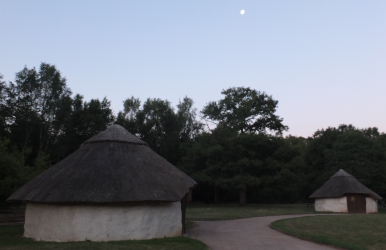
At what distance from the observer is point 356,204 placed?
37.3m

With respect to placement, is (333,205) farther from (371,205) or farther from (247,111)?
(247,111)

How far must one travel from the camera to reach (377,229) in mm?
18328

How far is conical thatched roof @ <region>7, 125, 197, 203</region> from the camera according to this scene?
44.9 feet

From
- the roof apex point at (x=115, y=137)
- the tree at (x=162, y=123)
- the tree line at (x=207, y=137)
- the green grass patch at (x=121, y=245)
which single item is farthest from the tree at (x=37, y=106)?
the green grass patch at (x=121, y=245)

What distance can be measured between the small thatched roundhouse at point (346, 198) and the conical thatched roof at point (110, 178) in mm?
A: 26137

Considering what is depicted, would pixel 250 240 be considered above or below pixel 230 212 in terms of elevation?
above

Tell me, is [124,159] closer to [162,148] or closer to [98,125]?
[98,125]

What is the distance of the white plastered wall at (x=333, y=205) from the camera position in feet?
122

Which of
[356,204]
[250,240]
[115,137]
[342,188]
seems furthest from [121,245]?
[356,204]

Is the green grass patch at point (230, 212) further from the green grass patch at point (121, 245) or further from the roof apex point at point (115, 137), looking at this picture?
the green grass patch at point (121, 245)

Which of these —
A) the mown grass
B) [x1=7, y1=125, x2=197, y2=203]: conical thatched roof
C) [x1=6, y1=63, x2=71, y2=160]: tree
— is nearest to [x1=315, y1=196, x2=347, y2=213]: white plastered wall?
the mown grass

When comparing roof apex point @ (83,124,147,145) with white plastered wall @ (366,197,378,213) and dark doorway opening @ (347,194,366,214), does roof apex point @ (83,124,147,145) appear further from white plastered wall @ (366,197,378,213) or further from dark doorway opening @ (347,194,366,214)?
white plastered wall @ (366,197,378,213)

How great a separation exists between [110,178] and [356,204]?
3167cm

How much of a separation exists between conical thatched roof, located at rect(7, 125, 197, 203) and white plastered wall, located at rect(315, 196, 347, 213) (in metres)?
26.2
